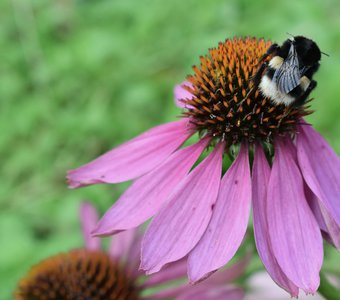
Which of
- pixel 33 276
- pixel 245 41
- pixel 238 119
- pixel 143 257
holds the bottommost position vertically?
pixel 33 276

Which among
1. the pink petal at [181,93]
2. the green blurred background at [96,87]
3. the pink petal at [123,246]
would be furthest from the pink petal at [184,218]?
the green blurred background at [96,87]

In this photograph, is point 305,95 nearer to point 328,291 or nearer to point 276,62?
point 276,62

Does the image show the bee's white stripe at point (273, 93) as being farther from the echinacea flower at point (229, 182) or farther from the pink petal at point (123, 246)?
the pink petal at point (123, 246)

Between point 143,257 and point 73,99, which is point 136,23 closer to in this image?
point 73,99

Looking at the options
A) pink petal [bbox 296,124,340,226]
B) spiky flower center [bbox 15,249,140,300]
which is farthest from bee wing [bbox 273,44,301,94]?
spiky flower center [bbox 15,249,140,300]

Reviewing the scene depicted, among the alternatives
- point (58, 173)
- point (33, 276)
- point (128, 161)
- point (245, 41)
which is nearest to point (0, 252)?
point (58, 173)

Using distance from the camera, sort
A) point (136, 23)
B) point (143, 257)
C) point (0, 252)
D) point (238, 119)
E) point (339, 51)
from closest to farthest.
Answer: point (143, 257) → point (238, 119) → point (0, 252) → point (339, 51) → point (136, 23)

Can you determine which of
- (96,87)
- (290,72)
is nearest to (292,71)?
(290,72)
